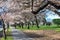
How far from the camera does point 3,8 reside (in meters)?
24.3

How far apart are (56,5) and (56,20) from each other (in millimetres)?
83415

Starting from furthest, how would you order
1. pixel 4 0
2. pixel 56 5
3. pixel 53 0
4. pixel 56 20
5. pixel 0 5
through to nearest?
pixel 56 20 < pixel 0 5 < pixel 4 0 < pixel 53 0 < pixel 56 5

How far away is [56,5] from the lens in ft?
37.5

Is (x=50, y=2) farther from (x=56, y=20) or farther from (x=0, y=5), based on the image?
(x=56, y=20)

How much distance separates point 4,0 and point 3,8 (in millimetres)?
3590

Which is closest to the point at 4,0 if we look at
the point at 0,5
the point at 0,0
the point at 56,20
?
the point at 0,0

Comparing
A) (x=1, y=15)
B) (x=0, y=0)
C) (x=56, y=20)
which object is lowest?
(x=56, y=20)

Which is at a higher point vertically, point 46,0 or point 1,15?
point 46,0

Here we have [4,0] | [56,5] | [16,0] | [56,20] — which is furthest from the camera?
[56,20]

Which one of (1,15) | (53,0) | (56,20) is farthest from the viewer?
(56,20)

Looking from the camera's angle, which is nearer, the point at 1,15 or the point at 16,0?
the point at 16,0

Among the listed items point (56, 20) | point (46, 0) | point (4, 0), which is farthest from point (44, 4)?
point (56, 20)

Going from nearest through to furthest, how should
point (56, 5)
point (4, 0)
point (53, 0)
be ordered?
1. point (56, 5)
2. point (53, 0)
3. point (4, 0)

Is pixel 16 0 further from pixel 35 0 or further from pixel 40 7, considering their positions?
pixel 40 7
